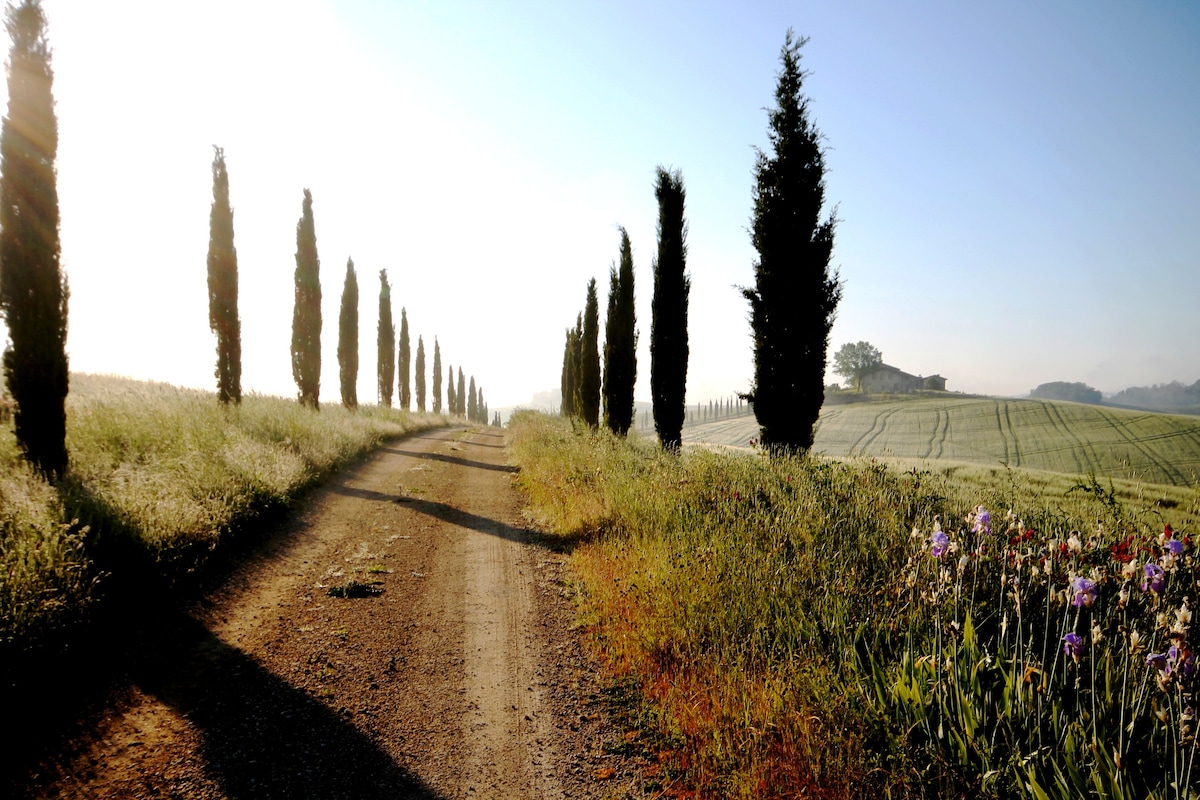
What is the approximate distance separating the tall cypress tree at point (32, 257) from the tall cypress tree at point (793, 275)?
585 inches

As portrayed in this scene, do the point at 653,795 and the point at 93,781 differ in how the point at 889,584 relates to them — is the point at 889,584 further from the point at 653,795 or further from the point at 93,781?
the point at 93,781

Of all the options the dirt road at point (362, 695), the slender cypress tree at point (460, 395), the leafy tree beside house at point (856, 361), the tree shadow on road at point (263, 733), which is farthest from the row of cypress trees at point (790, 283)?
the leafy tree beside house at point (856, 361)

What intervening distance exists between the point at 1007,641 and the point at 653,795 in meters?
2.51

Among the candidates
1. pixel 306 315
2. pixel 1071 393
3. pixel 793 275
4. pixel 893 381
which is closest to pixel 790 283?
pixel 793 275

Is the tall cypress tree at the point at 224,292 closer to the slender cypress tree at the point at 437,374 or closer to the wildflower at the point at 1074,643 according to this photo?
the wildflower at the point at 1074,643

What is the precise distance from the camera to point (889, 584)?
13.1ft

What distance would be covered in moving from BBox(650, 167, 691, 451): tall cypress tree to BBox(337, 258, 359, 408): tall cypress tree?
1957 cm

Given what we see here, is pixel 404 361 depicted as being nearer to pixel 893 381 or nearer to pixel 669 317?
pixel 669 317

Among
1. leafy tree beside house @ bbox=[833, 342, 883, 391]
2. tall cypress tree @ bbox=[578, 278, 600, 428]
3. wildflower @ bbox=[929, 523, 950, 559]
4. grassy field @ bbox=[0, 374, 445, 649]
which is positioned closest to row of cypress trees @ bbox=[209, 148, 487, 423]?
grassy field @ bbox=[0, 374, 445, 649]

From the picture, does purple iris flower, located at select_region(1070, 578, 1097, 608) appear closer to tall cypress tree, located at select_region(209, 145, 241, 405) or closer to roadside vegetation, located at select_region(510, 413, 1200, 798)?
roadside vegetation, located at select_region(510, 413, 1200, 798)

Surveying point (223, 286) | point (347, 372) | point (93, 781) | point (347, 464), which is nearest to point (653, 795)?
point (93, 781)

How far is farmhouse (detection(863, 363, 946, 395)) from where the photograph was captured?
277 ft

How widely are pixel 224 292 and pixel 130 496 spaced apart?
1448 cm

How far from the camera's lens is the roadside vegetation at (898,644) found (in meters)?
2.19
